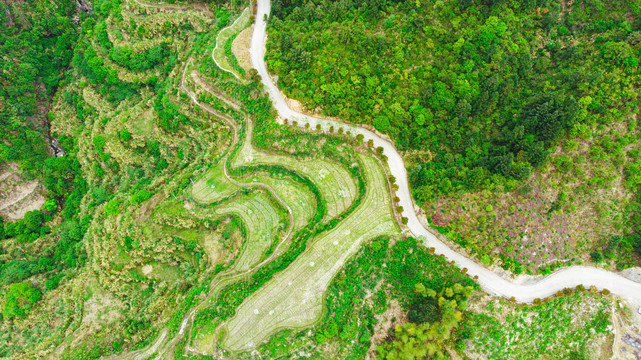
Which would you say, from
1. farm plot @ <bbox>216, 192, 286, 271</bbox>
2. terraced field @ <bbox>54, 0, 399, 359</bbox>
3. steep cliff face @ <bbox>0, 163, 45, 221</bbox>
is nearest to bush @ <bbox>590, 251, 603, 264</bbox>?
terraced field @ <bbox>54, 0, 399, 359</bbox>

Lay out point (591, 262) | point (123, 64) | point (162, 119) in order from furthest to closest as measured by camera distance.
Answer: point (123, 64), point (162, 119), point (591, 262)

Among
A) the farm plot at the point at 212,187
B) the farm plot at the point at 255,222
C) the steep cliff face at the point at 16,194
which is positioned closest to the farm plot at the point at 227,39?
the farm plot at the point at 212,187

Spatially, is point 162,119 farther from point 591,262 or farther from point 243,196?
point 591,262

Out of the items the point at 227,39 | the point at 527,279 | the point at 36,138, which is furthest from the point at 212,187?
the point at 527,279

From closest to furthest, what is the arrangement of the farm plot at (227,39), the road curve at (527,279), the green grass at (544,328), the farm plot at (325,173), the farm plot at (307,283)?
the green grass at (544,328) < the road curve at (527,279) < the farm plot at (307,283) < the farm plot at (325,173) < the farm plot at (227,39)

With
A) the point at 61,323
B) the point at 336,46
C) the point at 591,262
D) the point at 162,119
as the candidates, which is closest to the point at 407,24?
the point at 336,46

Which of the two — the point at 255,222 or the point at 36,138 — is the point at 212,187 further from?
the point at 36,138

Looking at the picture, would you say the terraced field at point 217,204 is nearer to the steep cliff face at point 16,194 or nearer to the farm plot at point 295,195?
the farm plot at point 295,195
